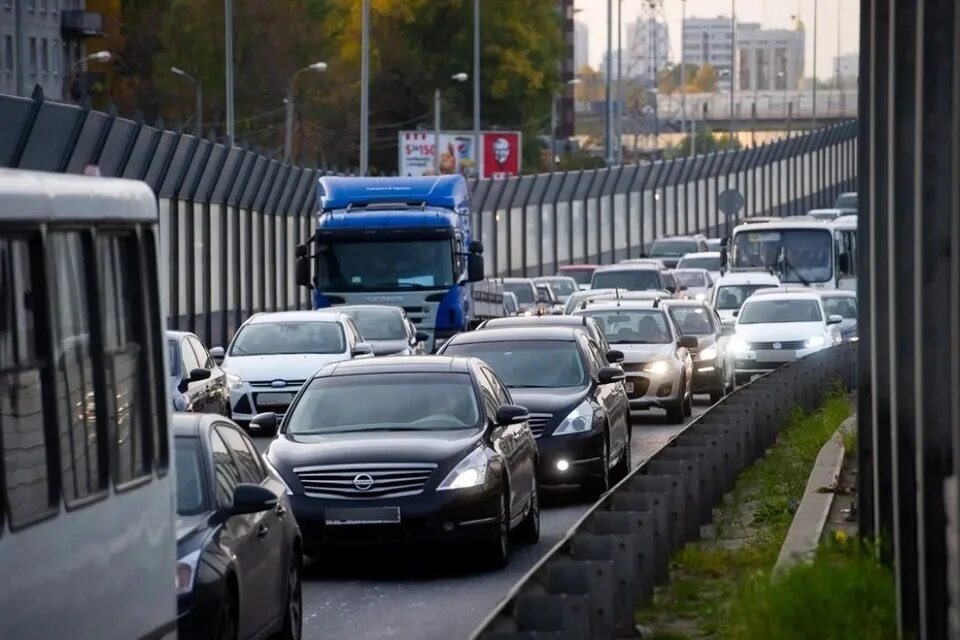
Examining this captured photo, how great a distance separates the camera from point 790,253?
55.8 m

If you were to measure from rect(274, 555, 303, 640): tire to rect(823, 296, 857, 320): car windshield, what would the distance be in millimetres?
32492

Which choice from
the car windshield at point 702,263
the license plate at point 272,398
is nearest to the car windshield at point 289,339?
the license plate at point 272,398

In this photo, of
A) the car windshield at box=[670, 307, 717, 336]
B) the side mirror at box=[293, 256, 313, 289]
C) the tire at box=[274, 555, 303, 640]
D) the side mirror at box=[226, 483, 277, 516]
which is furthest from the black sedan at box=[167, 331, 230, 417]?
the side mirror at box=[293, 256, 313, 289]

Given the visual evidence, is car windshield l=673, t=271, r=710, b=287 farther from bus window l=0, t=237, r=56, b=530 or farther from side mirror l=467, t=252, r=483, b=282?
bus window l=0, t=237, r=56, b=530

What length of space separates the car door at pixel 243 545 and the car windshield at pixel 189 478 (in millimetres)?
83

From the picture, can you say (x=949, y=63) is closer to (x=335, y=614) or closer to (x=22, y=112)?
(x=335, y=614)

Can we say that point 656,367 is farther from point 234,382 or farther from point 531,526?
point 531,526

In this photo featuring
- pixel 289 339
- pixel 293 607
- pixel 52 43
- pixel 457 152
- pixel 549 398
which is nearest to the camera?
pixel 293 607

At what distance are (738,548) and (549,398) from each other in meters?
5.19

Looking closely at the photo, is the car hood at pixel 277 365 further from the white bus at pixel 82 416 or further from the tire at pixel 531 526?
the white bus at pixel 82 416

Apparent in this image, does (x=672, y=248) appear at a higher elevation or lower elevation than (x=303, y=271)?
lower

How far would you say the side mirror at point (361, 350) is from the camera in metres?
30.5

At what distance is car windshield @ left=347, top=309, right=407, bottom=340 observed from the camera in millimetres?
35219

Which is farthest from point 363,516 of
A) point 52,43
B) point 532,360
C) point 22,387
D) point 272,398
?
point 52,43
